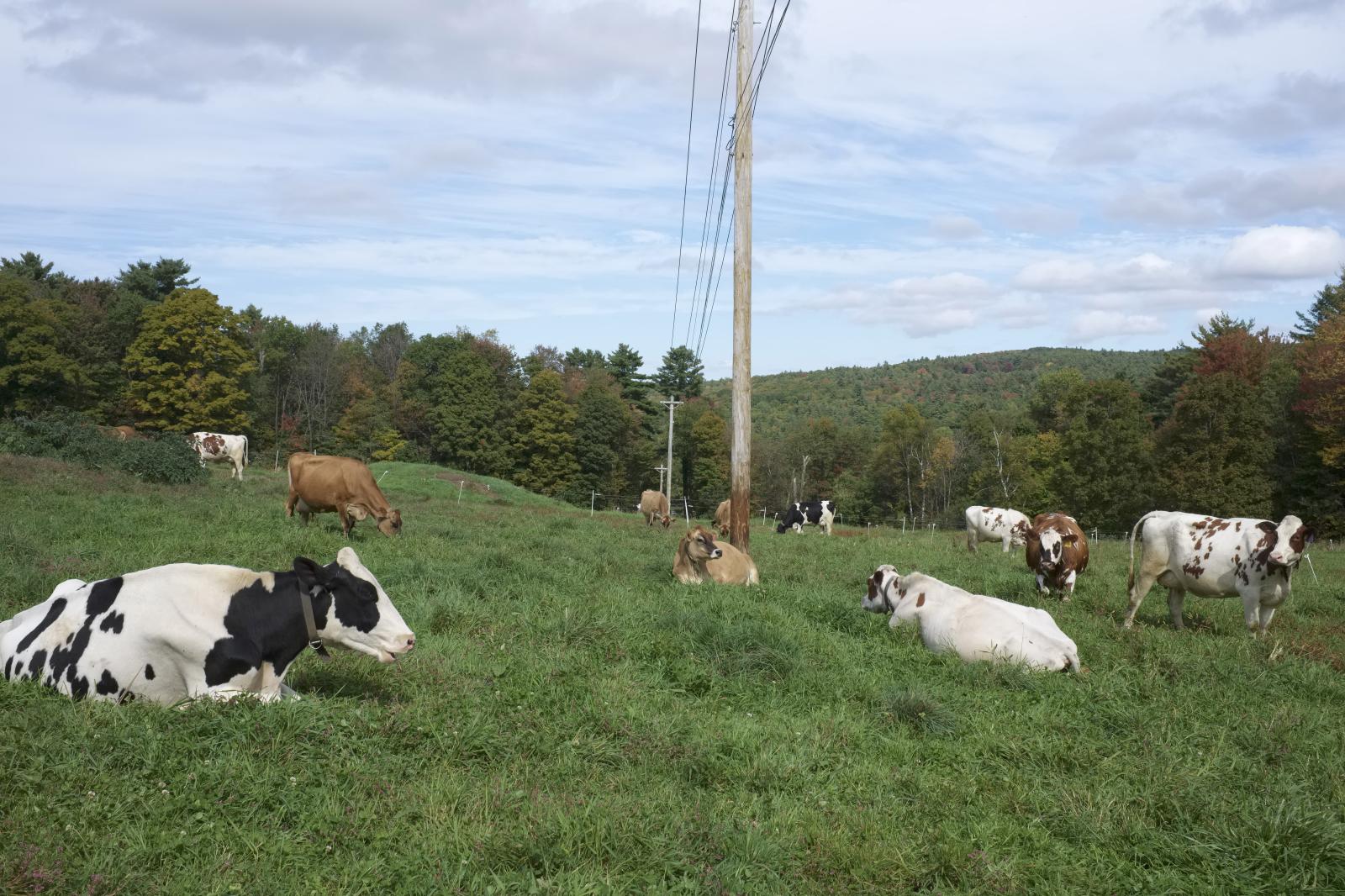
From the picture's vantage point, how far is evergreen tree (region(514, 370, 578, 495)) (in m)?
72.0

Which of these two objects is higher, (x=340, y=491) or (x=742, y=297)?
(x=742, y=297)

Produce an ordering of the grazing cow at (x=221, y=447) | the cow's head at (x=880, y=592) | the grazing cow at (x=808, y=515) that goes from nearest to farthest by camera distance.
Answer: the cow's head at (x=880, y=592) → the grazing cow at (x=221, y=447) → the grazing cow at (x=808, y=515)

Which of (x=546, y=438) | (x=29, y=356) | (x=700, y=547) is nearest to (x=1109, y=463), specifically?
(x=546, y=438)

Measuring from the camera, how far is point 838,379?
163375mm

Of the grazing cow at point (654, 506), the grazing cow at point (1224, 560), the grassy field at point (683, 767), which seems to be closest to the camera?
the grassy field at point (683, 767)

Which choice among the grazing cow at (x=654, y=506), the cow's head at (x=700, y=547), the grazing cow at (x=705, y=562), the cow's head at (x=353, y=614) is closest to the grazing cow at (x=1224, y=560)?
the grazing cow at (x=705, y=562)

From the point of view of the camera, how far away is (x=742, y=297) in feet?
49.2

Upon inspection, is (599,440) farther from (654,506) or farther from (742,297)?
(742,297)

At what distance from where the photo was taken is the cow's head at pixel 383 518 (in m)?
16.9

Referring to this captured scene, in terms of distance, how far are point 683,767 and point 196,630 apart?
3148mm

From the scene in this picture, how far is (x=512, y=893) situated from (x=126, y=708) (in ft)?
9.67

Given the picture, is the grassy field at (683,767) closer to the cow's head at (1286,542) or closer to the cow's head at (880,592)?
the cow's head at (1286,542)

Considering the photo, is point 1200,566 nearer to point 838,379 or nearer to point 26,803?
point 26,803

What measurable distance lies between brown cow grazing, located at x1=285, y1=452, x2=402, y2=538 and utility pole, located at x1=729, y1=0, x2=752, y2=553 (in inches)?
249
